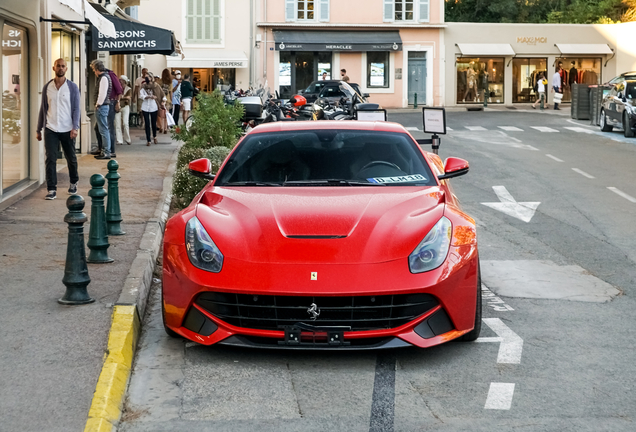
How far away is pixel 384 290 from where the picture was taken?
5453 mm

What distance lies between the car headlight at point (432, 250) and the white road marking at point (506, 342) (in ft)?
2.49

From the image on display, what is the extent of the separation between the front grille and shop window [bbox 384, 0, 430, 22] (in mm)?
45323

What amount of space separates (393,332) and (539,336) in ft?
4.56

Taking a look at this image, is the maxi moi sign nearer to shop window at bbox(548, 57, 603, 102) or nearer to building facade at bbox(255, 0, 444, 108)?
building facade at bbox(255, 0, 444, 108)

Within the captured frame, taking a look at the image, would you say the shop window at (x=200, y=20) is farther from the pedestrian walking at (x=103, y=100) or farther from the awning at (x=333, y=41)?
the pedestrian walking at (x=103, y=100)

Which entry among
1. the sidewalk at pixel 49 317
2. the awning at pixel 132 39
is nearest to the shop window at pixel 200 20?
the awning at pixel 132 39

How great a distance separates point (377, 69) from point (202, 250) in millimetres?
44688

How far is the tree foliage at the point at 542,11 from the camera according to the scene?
58.6 meters

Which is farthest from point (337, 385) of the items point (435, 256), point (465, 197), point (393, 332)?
point (465, 197)

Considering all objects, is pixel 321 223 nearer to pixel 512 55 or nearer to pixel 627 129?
pixel 627 129

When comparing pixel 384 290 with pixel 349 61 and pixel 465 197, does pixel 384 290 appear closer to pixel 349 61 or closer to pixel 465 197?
pixel 465 197

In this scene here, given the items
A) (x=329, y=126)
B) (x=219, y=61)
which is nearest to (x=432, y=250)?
(x=329, y=126)

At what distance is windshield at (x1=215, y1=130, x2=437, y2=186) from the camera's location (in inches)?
268

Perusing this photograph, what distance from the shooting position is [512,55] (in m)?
49.3
